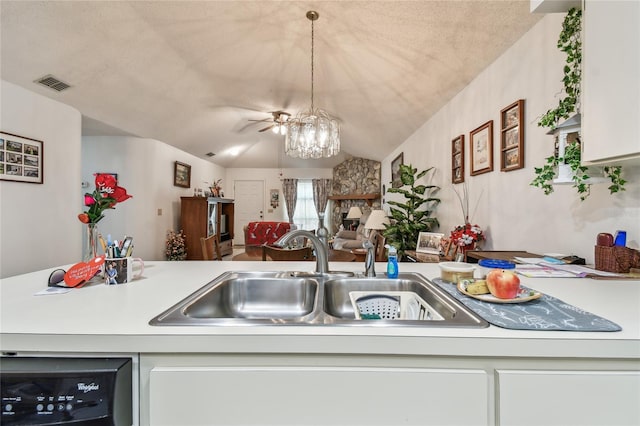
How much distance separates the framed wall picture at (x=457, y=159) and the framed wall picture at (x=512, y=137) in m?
0.66

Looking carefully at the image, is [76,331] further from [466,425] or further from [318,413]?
[466,425]

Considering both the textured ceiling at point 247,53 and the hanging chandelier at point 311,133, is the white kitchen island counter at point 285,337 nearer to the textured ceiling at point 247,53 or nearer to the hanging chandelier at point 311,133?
the textured ceiling at point 247,53

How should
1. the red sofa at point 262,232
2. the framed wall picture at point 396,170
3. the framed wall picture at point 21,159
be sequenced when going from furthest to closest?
Answer: the red sofa at point 262,232 < the framed wall picture at point 396,170 < the framed wall picture at point 21,159

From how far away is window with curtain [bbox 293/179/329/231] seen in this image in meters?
8.79

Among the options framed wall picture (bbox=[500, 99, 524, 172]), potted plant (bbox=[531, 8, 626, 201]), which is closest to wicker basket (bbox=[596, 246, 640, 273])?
potted plant (bbox=[531, 8, 626, 201])

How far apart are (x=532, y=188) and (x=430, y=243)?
105 centimetres

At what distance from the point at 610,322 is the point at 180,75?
13.9 ft

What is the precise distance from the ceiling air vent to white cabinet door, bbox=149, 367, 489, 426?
3.56m

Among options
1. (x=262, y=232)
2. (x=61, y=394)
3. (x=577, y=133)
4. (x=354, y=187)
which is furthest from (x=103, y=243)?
(x=354, y=187)

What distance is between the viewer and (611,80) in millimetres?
955

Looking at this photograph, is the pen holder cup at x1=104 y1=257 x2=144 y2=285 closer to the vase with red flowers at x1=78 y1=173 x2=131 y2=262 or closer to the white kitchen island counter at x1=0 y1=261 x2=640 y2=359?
the vase with red flowers at x1=78 y1=173 x2=131 y2=262

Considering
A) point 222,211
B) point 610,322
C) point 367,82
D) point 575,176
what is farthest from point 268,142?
point 610,322

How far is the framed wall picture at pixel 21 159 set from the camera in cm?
257

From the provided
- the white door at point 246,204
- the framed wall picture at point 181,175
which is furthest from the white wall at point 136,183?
the white door at point 246,204
